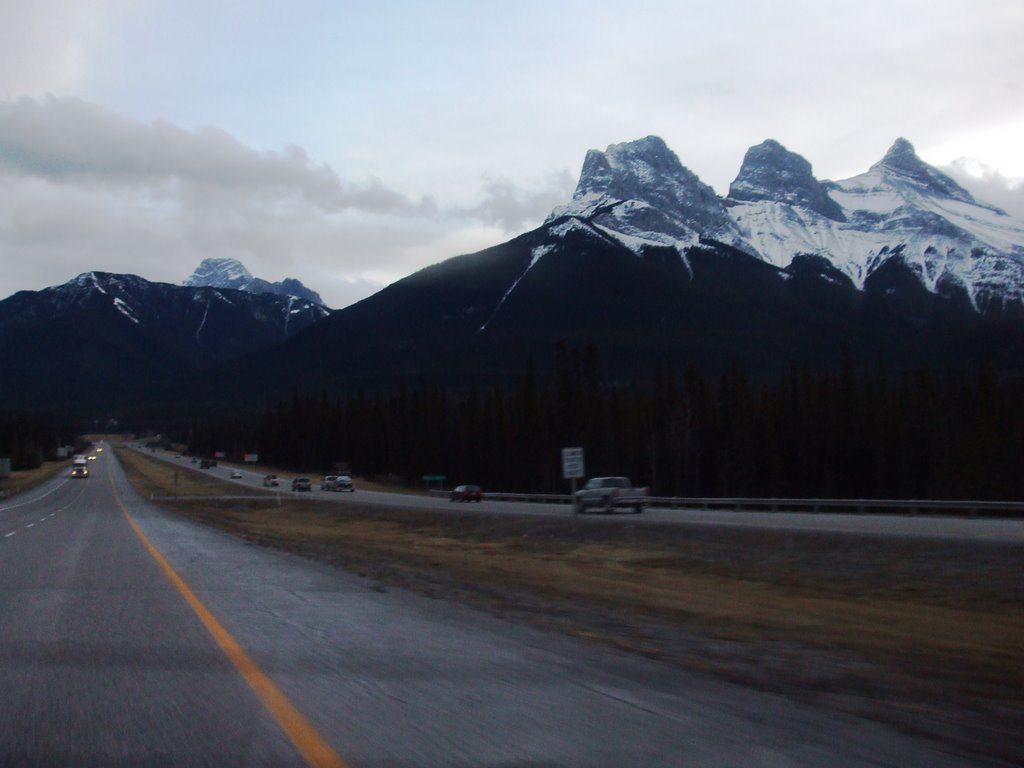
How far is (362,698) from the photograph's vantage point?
28.5 feet

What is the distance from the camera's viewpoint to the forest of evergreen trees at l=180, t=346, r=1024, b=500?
84.9 m

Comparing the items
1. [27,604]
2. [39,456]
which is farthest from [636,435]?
[39,456]

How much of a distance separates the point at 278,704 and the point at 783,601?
11.9 meters

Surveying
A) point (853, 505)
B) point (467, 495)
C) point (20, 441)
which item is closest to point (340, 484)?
point (467, 495)

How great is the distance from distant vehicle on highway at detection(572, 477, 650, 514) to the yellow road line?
36.1 metres

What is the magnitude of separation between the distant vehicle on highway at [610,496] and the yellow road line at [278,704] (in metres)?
36.1

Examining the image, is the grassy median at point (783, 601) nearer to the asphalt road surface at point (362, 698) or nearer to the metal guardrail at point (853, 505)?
the asphalt road surface at point (362, 698)

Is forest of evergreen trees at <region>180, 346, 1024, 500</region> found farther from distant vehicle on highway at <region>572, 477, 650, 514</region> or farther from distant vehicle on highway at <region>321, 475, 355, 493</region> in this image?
distant vehicle on highway at <region>572, 477, 650, 514</region>

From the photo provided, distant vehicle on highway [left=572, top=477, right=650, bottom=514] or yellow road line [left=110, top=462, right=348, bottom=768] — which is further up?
yellow road line [left=110, top=462, right=348, bottom=768]

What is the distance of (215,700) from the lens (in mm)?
8602

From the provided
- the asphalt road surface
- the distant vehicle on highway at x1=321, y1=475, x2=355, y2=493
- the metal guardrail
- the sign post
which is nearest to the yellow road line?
the asphalt road surface

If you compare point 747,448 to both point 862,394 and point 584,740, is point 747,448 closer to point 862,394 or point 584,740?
point 862,394

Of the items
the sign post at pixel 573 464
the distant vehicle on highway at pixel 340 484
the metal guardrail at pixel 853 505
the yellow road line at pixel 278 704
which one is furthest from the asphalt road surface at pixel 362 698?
the distant vehicle on highway at pixel 340 484

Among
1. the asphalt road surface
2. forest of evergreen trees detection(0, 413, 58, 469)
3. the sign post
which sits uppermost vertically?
forest of evergreen trees detection(0, 413, 58, 469)
